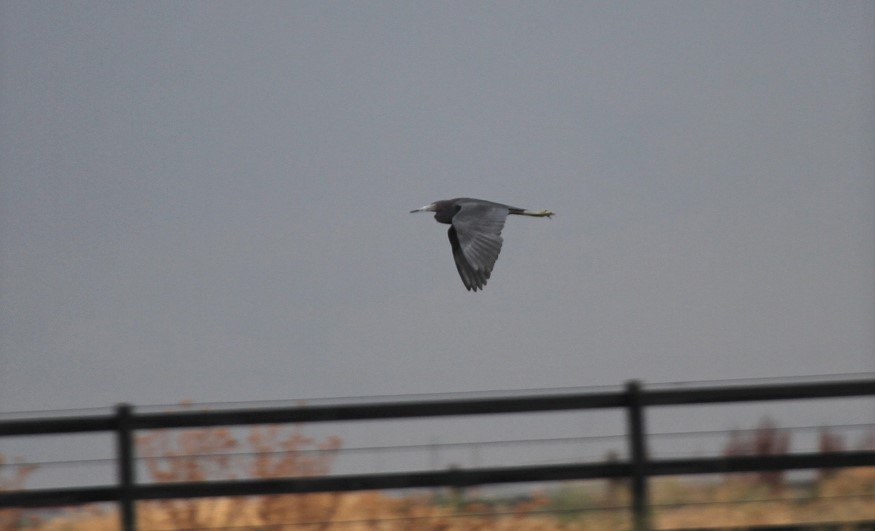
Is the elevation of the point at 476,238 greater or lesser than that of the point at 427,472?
greater

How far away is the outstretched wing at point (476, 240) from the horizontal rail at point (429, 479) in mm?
2022

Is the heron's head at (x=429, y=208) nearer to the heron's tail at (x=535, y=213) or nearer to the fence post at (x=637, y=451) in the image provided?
the heron's tail at (x=535, y=213)

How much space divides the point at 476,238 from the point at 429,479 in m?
2.42

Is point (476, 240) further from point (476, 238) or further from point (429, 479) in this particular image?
point (429, 479)

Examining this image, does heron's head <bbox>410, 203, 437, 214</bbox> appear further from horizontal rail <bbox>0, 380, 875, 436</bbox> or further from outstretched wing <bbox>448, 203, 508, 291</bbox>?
horizontal rail <bbox>0, 380, 875, 436</bbox>

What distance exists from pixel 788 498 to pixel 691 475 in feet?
2.03

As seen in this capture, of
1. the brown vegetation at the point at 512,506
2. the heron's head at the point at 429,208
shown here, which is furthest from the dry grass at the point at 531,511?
the heron's head at the point at 429,208

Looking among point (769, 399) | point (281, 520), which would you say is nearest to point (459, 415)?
point (281, 520)

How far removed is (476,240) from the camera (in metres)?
6.43

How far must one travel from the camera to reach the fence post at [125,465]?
14.3 feet

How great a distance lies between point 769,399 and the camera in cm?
446

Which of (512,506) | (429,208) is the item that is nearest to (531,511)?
(512,506)

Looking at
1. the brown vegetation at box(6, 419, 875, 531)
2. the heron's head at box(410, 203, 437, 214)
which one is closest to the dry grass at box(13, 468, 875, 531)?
the brown vegetation at box(6, 419, 875, 531)

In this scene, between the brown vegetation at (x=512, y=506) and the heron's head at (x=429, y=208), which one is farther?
the heron's head at (x=429, y=208)
